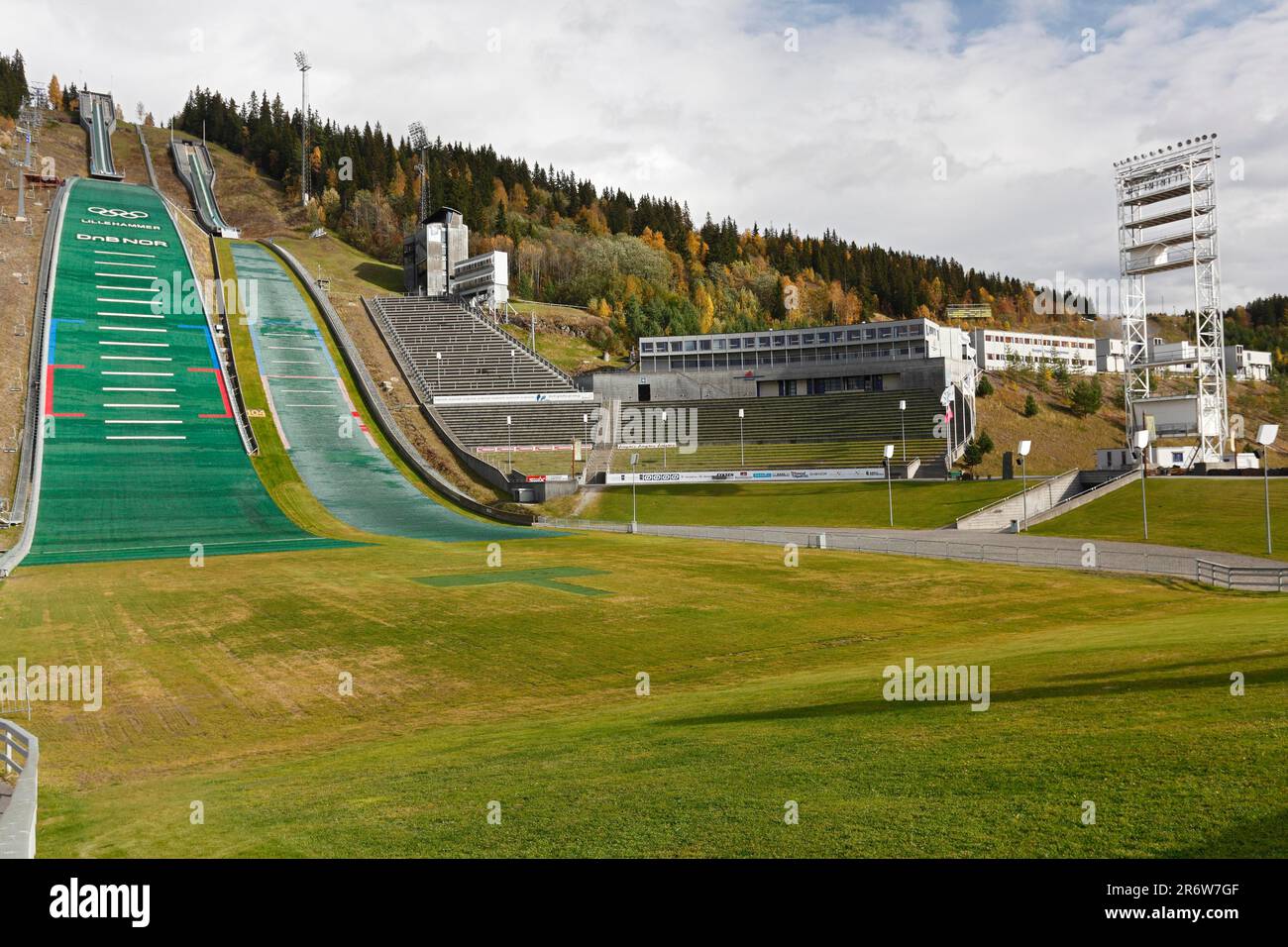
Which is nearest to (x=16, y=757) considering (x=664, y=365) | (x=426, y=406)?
(x=426, y=406)

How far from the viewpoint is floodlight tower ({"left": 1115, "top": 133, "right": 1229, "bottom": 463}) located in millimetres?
71750

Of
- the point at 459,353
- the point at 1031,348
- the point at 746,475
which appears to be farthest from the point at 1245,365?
the point at 459,353

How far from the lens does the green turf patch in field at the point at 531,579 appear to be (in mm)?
33781

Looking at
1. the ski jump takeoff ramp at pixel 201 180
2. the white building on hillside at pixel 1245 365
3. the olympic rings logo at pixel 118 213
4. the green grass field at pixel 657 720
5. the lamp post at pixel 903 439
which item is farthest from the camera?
the white building on hillside at pixel 1245 365

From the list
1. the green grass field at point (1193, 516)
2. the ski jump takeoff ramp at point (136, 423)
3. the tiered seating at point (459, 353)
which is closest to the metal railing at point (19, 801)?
the ski jump takeoff ramp at point (136, 423)

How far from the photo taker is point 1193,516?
46.9m

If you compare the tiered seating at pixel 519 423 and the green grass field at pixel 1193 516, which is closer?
the green grass field at pixel 1193 516

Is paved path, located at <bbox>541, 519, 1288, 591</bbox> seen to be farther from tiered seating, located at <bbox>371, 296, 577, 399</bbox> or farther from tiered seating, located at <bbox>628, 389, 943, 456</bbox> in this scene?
tiered seating, located at <bbox>371, 296, 577, 399</bbox>

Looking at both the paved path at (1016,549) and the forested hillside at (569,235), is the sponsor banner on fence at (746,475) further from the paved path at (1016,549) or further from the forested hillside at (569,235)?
the forested hillside at (569,235)

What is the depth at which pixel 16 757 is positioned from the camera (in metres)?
14.1

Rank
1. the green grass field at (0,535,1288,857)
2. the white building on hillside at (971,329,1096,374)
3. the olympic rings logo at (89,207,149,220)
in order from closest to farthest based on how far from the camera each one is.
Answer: the green grass field at (0,535,1288,857), the olympic rings logo at (89,207,149,220), the white building on hillside at (971,329,1096,374)

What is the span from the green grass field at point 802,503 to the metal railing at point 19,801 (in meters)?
46.9

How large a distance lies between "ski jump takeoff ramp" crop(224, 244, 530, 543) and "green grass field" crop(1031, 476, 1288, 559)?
31.1 metres

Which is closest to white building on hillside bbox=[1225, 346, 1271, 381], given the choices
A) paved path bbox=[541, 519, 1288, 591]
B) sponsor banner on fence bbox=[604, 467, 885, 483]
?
sponsor banner on fence bbox=[604, 467, 885, 483]
